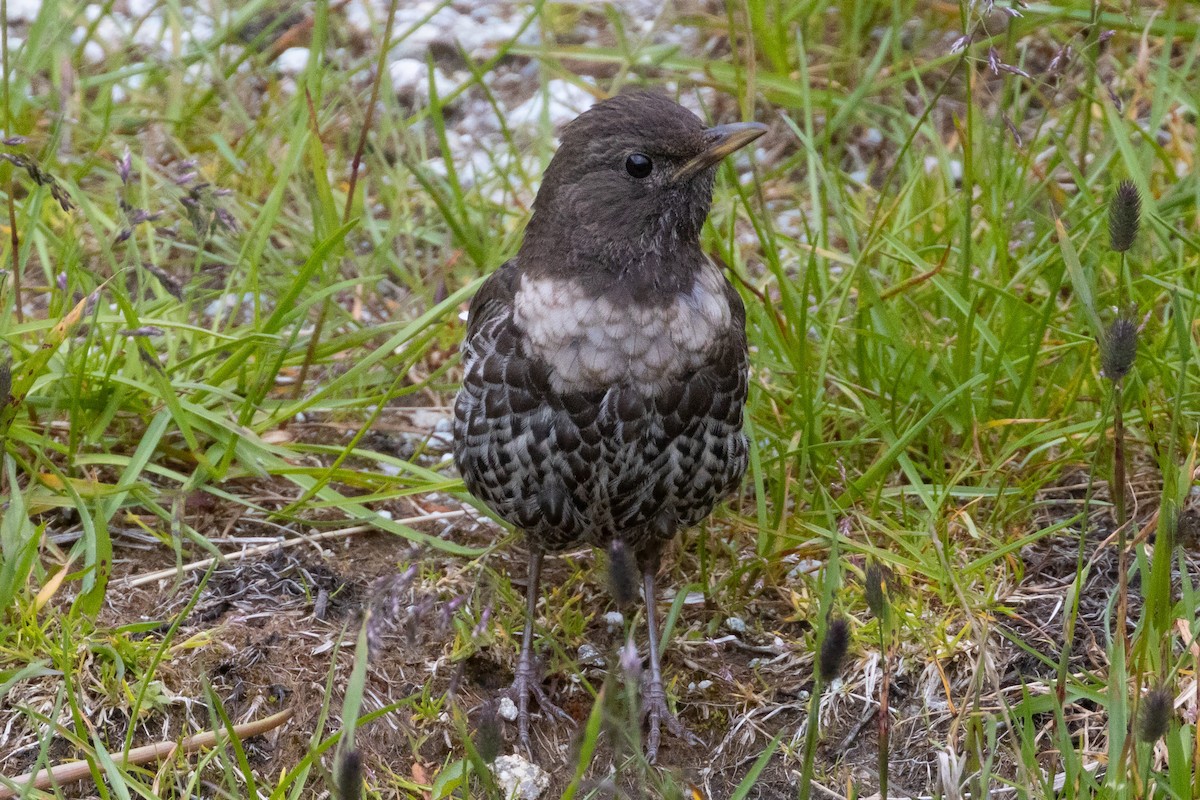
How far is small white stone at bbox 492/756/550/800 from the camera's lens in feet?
11.4

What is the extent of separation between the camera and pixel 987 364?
4156 mm

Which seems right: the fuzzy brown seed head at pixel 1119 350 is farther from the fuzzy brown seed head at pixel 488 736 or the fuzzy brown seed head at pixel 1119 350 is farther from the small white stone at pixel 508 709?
the small white stone at pixel 508 709

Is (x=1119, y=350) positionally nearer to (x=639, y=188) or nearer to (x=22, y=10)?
(x=639, y=188)

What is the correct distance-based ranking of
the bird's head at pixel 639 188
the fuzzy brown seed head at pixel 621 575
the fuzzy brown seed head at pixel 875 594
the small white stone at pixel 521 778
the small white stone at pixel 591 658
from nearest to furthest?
1. the fuzzy brown seed head at pixel 621 575
2. the fuzzy brown seed head at pixel 875 594
3. the small white stone at pixel 521 778
4. the bird's head at pixel 639 188
5. the small white stone at pixel 591 658

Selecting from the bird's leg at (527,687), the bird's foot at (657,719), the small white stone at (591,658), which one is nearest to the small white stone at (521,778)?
the bird's leg at (527,687)

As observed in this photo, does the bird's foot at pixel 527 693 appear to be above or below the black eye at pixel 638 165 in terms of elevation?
below

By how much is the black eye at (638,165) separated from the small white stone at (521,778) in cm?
145

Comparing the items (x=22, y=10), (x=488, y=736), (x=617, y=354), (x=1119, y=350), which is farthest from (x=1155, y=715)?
(x=22, y=10)

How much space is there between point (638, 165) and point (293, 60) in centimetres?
311

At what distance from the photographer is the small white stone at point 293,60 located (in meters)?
6.20

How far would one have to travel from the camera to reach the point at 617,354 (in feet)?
11.4

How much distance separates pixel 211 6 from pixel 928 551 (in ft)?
12.4

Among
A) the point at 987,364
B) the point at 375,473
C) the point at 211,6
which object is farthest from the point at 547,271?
the point at 211,6

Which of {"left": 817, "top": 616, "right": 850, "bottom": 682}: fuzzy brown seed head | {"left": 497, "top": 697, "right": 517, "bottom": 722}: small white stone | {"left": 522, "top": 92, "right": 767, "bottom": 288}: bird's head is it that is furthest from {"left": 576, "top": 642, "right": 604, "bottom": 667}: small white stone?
{"left": 817, "top": 616, "right": 850, "bottom": 682}: fuzzy brown seed head
